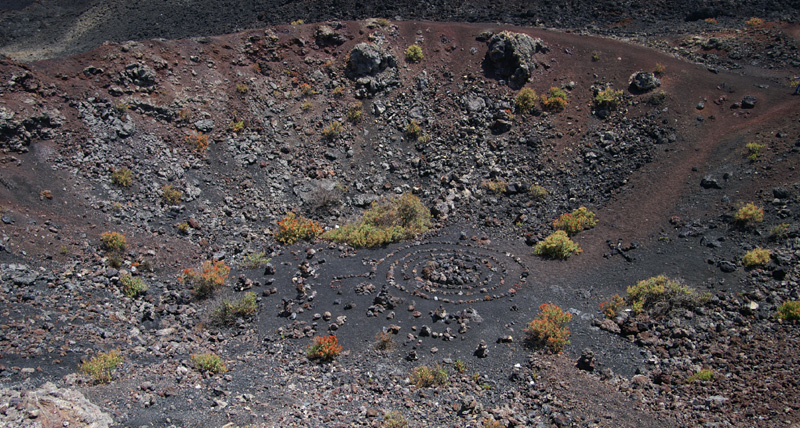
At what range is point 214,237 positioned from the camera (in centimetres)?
1867

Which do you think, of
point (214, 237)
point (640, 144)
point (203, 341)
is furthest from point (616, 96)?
point (203, 341)

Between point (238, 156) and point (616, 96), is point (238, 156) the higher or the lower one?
the lower one

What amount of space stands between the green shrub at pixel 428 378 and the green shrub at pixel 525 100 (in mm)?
17081

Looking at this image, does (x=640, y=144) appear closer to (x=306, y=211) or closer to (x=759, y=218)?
(x=759, y=218)

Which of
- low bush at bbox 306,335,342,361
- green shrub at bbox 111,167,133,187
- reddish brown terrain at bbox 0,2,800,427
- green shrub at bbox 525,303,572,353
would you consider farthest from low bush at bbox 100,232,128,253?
green shrub at bbox 525,303,572,353

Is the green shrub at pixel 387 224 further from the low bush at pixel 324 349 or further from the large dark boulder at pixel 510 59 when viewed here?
the large dark boulder at pixel 510 59

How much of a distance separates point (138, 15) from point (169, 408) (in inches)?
1414

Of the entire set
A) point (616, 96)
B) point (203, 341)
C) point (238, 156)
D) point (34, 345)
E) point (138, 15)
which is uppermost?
point (138, 15)

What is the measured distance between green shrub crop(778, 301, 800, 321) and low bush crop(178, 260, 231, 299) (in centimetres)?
1635

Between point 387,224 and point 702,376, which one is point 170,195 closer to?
point 387,224

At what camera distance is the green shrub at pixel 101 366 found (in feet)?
35.1

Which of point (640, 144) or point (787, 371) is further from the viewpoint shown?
point (640, 144)

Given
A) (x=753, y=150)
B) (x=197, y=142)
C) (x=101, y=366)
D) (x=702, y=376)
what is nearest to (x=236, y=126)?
(x=197, y=142)

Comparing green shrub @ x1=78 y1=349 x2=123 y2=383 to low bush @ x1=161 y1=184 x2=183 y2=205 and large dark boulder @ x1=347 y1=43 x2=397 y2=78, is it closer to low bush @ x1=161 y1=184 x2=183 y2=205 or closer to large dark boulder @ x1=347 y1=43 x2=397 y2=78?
low bush @ x1=161 y1=184 x2=183 y2=205
